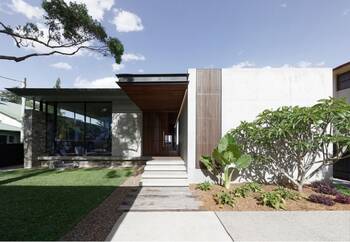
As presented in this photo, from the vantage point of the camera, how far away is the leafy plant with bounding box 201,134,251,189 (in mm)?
7254

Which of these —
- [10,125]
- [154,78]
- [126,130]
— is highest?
[154,78]

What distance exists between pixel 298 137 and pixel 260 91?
6.36 ft

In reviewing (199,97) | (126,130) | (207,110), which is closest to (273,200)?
(207,110)

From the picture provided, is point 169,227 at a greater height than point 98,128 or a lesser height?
Answer: lesser

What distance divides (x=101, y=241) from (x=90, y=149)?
1072 centimetres

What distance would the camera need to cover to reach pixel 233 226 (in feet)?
14.8

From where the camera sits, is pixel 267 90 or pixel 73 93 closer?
pixel 267 90

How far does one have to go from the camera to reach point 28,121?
12672 millimetres

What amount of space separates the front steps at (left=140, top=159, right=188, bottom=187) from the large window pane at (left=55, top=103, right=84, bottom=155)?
647cm

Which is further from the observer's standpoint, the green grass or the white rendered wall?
the white rendered wall

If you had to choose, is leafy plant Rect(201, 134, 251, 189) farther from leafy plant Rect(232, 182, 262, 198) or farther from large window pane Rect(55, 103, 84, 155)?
large window pane Rect(55, 103, 84, 155)

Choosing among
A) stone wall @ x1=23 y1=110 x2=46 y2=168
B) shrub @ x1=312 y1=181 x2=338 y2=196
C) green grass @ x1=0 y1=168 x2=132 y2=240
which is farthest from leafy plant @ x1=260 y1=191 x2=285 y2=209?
stone wall @ x1=23 y1=110 x2=46 y2=168

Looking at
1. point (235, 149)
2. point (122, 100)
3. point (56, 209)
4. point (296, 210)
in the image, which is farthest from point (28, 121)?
point (296, 210)

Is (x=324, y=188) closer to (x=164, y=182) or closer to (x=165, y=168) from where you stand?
(x=164, y=182)
